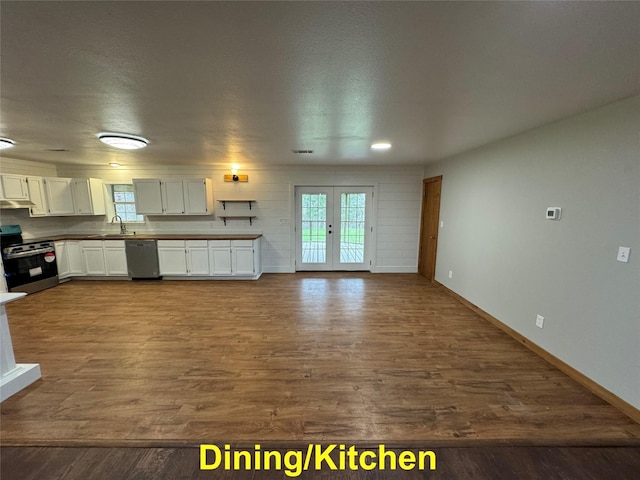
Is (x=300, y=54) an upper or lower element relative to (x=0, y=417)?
upper

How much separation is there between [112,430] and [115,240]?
4452 mm

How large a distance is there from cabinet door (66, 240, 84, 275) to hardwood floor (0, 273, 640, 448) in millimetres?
1200

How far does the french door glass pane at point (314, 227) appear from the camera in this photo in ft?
19.0

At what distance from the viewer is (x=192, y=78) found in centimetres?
165

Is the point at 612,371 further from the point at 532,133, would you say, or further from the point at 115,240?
the point at 115,240

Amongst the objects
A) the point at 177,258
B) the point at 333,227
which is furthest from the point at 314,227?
the point at 177,258

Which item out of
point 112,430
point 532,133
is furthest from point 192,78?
point 532,133

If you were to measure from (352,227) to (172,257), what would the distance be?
12.5 feet

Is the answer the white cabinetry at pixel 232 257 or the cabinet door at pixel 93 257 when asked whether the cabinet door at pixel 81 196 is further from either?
the white cabinetry at pixel 232 257

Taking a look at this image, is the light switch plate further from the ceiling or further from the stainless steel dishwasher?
the stainless steel dishwasher

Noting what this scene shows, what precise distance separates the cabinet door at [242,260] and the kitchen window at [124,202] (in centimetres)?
232

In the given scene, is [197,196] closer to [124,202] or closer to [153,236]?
[153,236]

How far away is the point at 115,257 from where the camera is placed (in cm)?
518

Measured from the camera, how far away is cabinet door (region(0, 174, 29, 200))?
13.7ft
